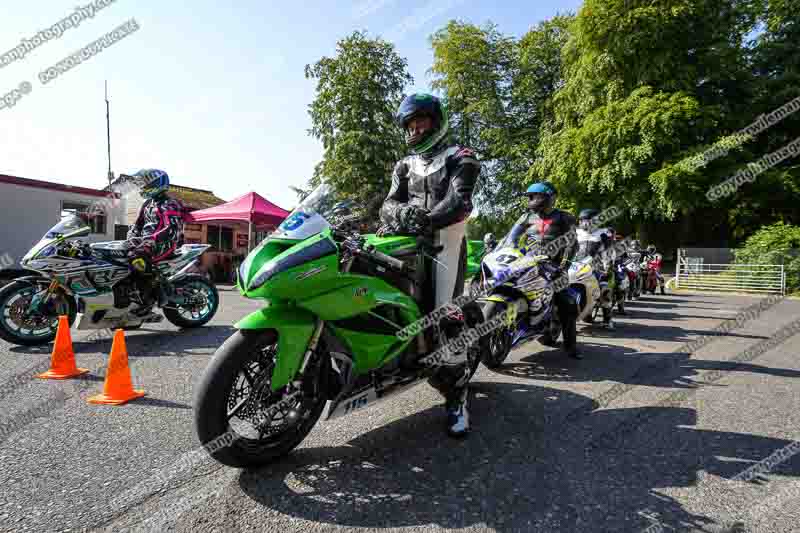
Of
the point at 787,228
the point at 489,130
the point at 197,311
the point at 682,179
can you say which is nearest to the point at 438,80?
the point at 489,130

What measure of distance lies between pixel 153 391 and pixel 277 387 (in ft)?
6.69

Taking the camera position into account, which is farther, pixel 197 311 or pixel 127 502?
pixel 197 311

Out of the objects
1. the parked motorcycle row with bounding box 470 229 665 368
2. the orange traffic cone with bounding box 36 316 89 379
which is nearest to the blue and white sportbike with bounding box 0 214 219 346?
the orange traffic cone with bounding box 36 316 89 379

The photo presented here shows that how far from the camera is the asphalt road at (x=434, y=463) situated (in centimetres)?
202

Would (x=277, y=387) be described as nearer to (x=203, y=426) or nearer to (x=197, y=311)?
(x=203, y=426)

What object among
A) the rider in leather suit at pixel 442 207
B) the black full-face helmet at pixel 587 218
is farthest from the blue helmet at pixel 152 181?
the black full-face helmet at pixel 587 218

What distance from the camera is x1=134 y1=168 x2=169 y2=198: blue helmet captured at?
599 cm

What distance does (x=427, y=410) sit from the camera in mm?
3477

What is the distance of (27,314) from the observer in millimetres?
5250

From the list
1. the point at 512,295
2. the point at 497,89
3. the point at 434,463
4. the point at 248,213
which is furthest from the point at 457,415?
the point at 497,89

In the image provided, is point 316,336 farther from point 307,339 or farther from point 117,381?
point 117,381

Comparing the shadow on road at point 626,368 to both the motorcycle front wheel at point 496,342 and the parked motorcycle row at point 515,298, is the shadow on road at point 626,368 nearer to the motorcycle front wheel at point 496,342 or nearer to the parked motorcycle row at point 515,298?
the motorcycle front wheel at point 496,342

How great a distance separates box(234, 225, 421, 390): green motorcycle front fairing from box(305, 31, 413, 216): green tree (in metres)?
23.1

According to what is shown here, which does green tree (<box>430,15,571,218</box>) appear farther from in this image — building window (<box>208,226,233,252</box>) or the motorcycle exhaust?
the motorcycle exhaust
